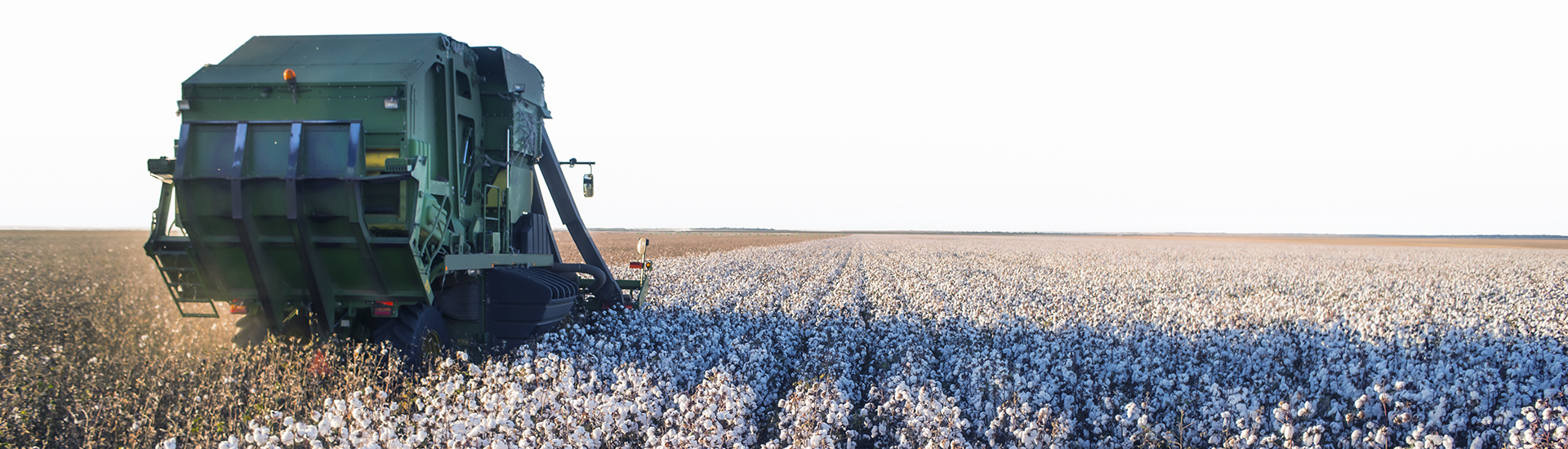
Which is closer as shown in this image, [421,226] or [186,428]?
A: [186,428]

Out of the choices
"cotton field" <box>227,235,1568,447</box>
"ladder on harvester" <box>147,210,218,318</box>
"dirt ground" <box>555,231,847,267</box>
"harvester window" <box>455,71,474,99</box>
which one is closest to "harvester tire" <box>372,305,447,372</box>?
"cotton field" <box>227,235,1568,447</box>

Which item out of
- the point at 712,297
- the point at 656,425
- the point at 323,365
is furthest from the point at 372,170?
the point at 712,297

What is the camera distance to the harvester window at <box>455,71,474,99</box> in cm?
889

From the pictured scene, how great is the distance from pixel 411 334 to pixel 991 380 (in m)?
5.62

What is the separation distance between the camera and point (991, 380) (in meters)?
7.12

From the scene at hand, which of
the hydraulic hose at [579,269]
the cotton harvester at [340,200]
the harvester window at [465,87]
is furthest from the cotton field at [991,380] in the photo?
the harvester window at [465,87]

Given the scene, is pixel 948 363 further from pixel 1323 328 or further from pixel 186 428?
pixel 186 428

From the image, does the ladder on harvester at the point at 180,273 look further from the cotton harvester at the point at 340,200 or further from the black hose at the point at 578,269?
the black hose at the point at 578,269

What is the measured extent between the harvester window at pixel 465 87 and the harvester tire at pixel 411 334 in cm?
245

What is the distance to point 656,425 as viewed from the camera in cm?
598

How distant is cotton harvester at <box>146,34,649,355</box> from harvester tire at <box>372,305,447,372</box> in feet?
0.06

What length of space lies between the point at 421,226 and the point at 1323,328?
11422mm

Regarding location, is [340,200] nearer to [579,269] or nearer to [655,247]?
[579,269]

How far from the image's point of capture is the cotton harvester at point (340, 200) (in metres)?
7.04
